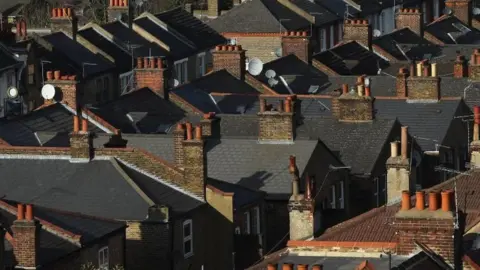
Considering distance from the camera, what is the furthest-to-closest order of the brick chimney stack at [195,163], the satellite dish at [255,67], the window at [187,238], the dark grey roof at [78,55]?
1. the dark grey roof at [78,55]
2. the satellite dish at [255,67]
3. the brick chimney stack at [195,163]
4. the window at [187,238]

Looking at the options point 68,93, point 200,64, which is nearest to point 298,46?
point 200,64

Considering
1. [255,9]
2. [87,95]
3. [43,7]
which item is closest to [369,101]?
[87,95]

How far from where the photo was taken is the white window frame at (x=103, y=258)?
62.6 metres

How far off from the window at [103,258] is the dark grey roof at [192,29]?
63.9 meters

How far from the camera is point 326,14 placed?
143 meters

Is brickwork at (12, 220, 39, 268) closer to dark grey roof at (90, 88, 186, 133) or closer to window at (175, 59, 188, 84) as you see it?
dark grey roof at (90, 88, 186, 133)

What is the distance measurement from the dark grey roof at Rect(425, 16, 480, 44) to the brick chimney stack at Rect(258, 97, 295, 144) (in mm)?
51597

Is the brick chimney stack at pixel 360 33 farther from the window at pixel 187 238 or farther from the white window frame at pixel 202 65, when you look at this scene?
the window at pixel 187 238

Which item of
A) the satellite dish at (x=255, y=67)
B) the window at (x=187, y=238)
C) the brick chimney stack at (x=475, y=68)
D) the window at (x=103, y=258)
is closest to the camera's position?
the window at (x=103, y=258)

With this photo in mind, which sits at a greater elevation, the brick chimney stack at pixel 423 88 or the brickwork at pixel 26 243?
the brick chimney stack at pixel 423 88

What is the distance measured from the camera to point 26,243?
5938 centimetres

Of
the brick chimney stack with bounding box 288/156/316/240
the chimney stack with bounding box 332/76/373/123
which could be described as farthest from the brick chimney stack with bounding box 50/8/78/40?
the brick chimney stack with bounding box 288/156/316/240

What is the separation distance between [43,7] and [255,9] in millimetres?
29063

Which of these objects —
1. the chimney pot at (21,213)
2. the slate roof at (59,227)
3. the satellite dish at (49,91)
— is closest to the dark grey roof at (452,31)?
the satellite dish at (49,91)
